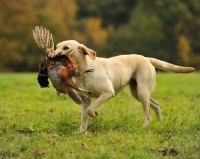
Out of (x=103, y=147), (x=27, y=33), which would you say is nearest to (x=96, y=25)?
(x=27, y=33)

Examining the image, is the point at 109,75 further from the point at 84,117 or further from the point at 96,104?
the point at 84,117

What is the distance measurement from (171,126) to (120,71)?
4.21 ft

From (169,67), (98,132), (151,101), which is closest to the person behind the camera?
(98,132)

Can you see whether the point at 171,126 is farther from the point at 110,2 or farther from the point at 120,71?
the point at 110,2

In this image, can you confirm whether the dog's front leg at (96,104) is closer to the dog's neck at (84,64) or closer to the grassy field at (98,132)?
the grassy field at (98,132)

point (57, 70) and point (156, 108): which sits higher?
point (57, 70)

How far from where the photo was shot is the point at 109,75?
802 cm

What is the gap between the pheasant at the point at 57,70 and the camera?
6895 millimetres

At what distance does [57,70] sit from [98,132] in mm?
1149

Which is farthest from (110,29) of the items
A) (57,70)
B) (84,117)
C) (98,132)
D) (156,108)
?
(57,70)

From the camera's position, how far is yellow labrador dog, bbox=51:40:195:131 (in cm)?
749

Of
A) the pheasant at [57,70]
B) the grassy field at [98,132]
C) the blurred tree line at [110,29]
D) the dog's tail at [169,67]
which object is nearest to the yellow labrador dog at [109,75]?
the dog's tail at [169,67]

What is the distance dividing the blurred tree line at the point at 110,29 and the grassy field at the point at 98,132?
3572 cm

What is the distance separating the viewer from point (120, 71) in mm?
8266
